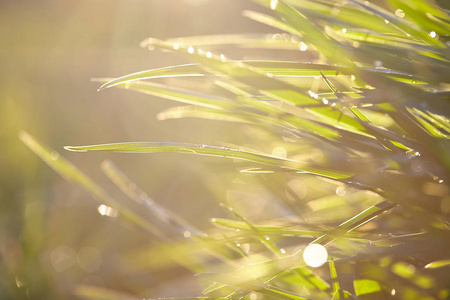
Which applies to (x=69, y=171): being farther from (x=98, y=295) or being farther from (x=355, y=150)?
(x=355, y=150)

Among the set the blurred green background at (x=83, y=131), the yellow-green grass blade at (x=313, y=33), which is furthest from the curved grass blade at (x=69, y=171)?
the yellow-green grass blade at (x=313, y=33)

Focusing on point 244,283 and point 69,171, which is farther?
point 69,171

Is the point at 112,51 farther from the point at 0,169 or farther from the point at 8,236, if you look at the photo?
the point at 8,236

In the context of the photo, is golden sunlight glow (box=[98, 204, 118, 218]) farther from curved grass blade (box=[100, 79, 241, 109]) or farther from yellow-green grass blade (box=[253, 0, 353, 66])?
yellow-green grass blade (box=[253, 0, 353, 66])

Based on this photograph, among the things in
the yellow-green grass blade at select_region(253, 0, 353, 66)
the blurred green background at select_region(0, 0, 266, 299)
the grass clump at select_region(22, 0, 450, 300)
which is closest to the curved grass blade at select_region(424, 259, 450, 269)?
the grass clump at select_region(22, 0, 450, 300)

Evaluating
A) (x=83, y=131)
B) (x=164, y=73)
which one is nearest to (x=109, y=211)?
(x=164, y=73)

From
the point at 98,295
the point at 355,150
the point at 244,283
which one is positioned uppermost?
the point at 355,150

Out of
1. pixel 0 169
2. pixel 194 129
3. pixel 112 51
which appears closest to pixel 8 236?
pixel 0 169

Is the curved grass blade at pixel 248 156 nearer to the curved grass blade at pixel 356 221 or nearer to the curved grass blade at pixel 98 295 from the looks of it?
the curved grass blade at pixel 356 221
